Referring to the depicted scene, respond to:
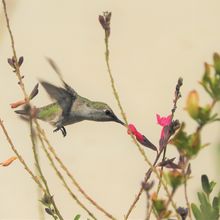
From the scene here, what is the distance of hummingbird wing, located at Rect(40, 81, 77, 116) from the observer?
1042 millimetres

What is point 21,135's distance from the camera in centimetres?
211

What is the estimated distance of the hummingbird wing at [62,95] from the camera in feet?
3.42

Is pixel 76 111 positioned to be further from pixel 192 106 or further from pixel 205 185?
pixel 192 106

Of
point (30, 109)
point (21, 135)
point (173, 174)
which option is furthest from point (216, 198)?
point (21, 135)

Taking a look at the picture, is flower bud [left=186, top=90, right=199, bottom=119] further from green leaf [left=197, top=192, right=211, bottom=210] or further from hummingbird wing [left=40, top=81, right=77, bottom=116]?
hummingbird wing [left=40, top=81, right=77, bottom=116]

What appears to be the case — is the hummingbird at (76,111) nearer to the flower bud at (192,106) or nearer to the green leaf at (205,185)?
the green leaf at (205,185)

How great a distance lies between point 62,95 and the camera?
3.64ft

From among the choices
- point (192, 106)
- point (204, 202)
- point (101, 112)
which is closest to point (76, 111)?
point (101, 112)

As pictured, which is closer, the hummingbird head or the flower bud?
the flower bud

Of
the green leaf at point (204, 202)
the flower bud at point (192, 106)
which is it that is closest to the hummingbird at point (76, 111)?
the green leaf at point (204, 202)

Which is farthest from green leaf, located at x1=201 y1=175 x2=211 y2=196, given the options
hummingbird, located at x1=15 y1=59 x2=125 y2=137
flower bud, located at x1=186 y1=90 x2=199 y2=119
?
hummingbird, located at x1=15 y1=59 x2=125 y2=137

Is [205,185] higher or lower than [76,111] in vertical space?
lower

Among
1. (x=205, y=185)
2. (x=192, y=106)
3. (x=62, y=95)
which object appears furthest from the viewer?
(x=62, y=95)

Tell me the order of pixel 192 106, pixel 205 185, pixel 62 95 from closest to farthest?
pixel 192 106 → pixel 205 185 → pixel 62 95
